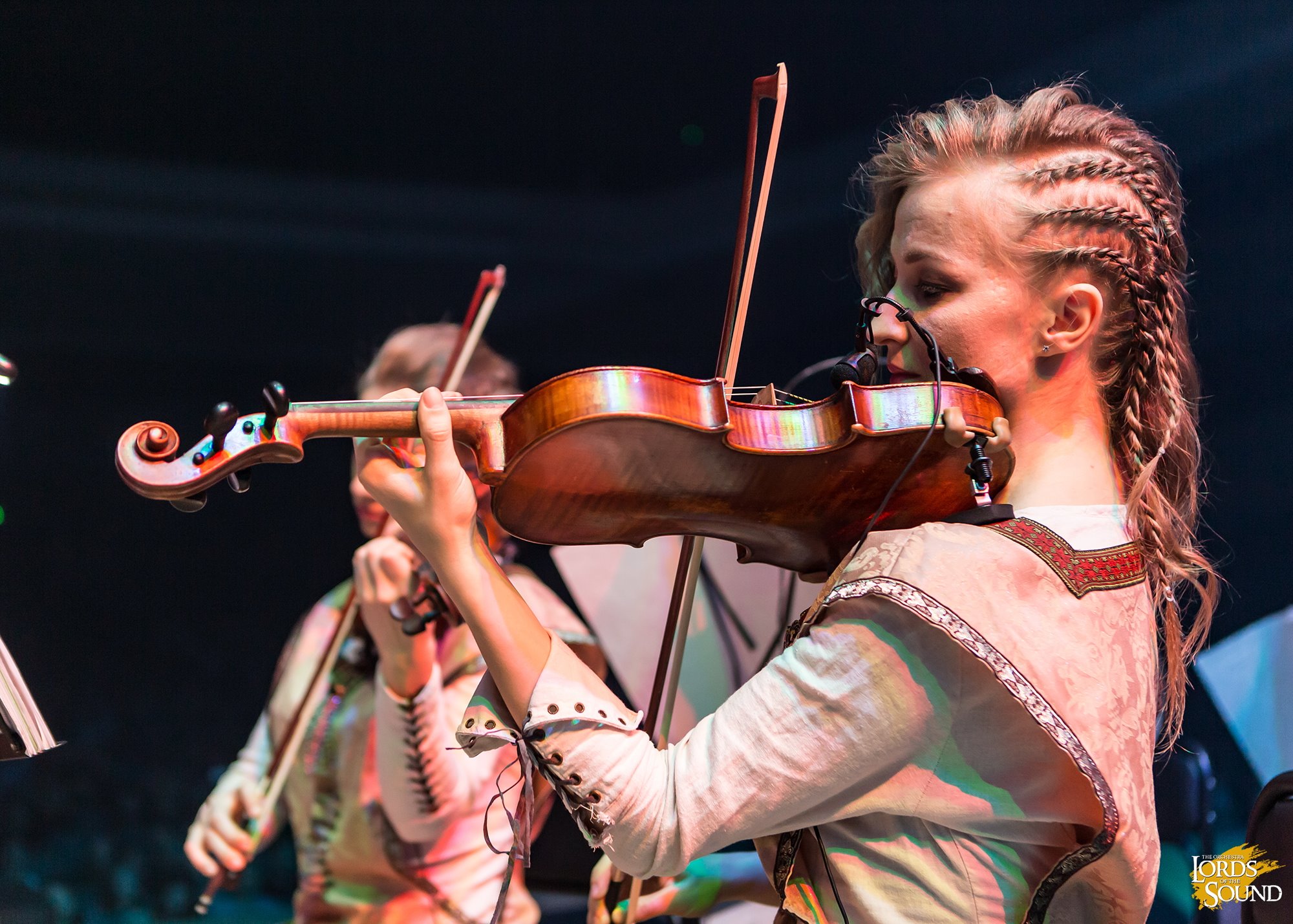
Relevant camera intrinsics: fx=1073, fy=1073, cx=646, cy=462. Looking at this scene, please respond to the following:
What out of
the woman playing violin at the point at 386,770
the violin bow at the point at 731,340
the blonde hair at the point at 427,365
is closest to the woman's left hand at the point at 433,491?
the violin bow at the point at 731,340

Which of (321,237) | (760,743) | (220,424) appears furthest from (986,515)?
(321,237)

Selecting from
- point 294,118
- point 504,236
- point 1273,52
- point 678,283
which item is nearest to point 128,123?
point 294,118

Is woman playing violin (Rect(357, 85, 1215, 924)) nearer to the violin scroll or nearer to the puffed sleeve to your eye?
the puffed sleeve

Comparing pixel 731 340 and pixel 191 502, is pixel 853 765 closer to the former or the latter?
pixel 731 340

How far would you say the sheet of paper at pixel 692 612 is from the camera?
224cm

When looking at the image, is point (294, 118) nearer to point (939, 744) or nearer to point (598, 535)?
point (598, 535)

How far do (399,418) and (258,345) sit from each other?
6.04ft

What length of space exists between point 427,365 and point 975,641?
1.57 m

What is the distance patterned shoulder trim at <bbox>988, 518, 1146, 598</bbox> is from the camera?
98 centimetres

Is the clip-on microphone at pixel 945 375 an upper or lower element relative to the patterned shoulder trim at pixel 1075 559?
upper

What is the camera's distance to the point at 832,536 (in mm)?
1121

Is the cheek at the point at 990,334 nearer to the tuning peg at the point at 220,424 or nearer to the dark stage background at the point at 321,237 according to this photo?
the tuning peg at the point at 220,424

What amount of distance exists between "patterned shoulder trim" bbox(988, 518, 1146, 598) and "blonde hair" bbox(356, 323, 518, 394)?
1.43m

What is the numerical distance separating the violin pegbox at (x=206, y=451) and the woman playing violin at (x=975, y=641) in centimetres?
9
